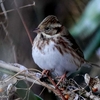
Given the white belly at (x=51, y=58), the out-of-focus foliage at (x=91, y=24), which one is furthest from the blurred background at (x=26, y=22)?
the white belly at (x=51, y=58)

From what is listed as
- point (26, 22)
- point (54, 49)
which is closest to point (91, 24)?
point (54, 49)

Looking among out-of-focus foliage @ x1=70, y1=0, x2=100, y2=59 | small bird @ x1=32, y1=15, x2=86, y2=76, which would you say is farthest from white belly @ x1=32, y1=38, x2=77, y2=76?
out-of-focus foliage @ x1=70, y1=0, x2=100, y2=59

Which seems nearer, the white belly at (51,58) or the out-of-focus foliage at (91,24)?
the out-of-focus foliage at (91,24)

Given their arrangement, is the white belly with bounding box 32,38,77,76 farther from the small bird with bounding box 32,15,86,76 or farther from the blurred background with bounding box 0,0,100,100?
the blurred background with bounding box 0,0,100,100

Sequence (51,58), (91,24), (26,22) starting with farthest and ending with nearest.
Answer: (26,22) < (51,58) < (91,24)

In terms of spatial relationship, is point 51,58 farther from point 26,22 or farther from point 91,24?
point 26,22

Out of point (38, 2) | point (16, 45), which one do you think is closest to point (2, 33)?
point (16, 45)

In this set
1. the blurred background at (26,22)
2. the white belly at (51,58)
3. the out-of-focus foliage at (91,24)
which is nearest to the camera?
the out-of-focus foliage at (91,24)

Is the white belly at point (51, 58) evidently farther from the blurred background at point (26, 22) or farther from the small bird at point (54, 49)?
the blurred background at point (26, 22)
